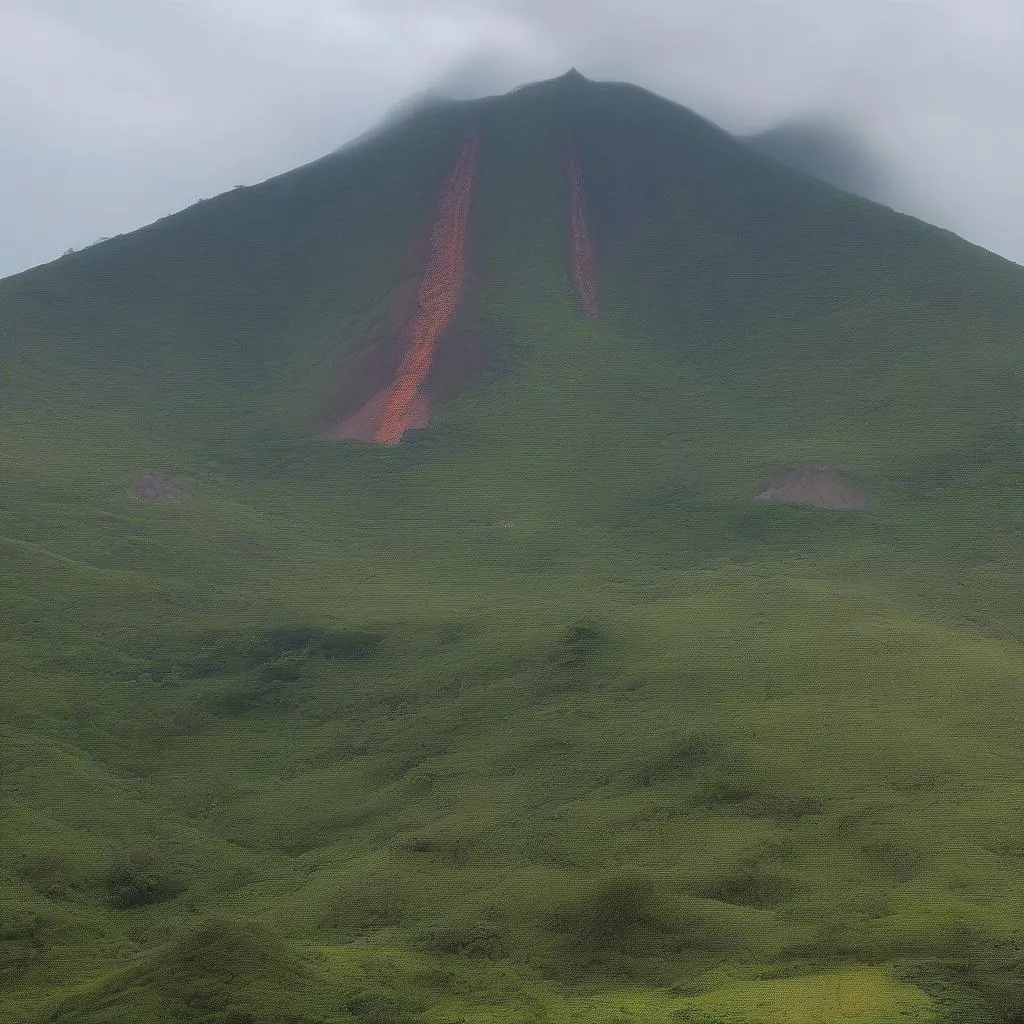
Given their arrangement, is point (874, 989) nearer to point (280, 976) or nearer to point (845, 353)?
point (280, 976)

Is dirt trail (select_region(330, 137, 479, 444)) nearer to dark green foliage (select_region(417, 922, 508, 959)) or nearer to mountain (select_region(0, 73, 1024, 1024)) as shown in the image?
mountain (select_region(0, 73, 1024, 1024))

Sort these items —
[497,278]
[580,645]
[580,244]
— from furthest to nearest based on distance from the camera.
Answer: [580,244] < [497,278] < [580,645]

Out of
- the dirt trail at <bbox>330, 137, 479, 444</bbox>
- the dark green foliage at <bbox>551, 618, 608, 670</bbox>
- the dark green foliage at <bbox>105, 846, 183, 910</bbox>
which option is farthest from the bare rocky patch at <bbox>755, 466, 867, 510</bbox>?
the dark green foliage at <bbox>105, 846, 183, 910</bbox>

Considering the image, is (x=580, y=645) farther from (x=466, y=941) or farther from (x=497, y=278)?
(x=497, y=278)

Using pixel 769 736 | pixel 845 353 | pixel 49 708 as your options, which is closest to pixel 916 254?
pixel 845 353

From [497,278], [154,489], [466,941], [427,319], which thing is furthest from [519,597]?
[497,278]

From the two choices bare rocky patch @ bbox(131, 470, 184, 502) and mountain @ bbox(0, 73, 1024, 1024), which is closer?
mountain @ bbox(0, 73, 1024, 1024)
